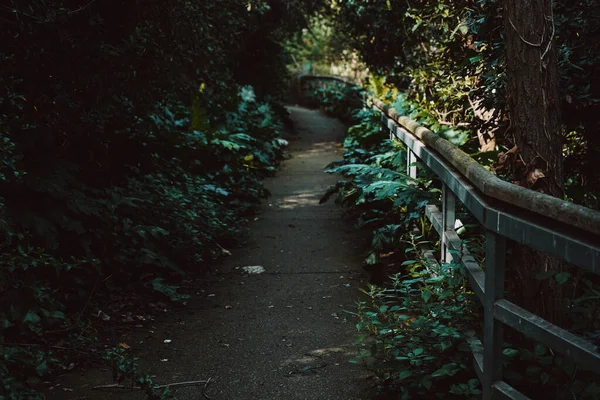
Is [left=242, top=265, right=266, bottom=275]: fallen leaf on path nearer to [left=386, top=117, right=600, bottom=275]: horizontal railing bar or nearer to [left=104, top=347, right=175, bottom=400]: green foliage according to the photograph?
[left=104, top=347, right=175, bottom=400]: green foliage

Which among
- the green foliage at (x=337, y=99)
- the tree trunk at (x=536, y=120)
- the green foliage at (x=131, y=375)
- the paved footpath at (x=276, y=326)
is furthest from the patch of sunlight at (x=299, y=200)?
the green foliage at (x=337, y=99)

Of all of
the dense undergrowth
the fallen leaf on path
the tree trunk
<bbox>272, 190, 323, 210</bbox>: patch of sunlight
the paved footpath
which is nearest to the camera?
the tree trunk

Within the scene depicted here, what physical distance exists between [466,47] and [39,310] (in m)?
5.16

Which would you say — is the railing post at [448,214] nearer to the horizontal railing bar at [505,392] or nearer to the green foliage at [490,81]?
the green foliage at [490,81]

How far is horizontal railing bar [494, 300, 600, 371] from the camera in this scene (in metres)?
2.30

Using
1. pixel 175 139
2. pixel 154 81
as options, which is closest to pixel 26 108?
pixel 154 81

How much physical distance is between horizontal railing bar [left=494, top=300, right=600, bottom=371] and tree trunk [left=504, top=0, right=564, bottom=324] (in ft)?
2.15

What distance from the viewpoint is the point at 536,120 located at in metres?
3.47

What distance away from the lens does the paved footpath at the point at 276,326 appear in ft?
13.7

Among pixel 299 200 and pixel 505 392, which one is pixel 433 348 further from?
pixel 299 200

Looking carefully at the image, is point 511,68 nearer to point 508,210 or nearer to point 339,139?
point 508,210

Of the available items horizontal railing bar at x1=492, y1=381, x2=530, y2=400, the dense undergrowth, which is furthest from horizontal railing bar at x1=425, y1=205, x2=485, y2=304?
the dense undergrowth

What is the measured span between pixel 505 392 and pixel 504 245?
62cm

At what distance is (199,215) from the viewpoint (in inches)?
302
